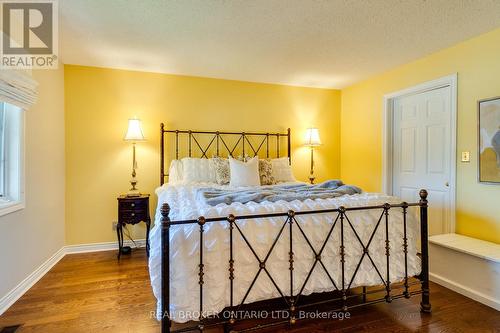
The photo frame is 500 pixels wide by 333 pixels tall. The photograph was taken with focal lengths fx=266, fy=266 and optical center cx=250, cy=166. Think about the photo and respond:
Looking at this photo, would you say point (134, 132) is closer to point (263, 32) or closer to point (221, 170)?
point (221, 170)

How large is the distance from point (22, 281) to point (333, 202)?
8.91 feet

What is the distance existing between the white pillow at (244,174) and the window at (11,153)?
1971 millimetres

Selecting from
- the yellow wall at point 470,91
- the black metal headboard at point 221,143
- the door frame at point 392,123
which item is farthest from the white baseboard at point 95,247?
the yellow wall at point 470,91

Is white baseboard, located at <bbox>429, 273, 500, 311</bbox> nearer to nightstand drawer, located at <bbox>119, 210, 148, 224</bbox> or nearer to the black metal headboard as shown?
the black metal headboard

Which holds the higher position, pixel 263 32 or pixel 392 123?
pixel 263 32

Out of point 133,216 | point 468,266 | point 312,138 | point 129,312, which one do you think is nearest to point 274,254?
point 129,312

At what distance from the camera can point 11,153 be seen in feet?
7.56

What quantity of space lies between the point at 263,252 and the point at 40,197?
2.42m

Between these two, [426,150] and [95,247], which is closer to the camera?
[426,150]

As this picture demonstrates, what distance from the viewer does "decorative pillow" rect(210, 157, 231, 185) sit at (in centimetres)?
325

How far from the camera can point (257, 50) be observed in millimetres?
2945

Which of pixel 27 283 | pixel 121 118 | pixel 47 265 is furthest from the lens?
pixel 121 118

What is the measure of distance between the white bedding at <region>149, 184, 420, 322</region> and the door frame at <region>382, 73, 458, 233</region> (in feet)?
3.74
